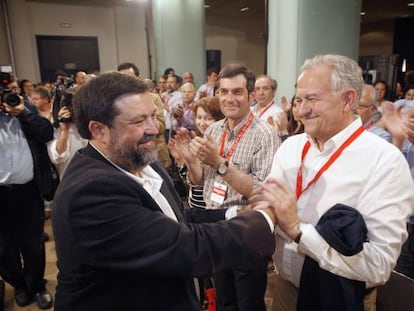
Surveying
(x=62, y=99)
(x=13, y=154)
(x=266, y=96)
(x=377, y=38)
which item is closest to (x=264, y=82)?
(x=266, y=96)

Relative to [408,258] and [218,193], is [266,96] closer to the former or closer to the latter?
[218,193]

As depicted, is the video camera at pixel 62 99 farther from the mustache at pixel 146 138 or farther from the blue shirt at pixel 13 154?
the mustache at pixel 146 138

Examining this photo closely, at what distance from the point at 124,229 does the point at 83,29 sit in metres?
10.3

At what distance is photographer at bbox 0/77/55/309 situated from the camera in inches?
84.7

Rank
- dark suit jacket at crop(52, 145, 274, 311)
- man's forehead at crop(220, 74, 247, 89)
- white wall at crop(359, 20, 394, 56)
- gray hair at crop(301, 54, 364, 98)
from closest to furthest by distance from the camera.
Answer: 1. dark suit jacket at crop(52, 145, 274, 311)
2. gray hair at crop(301, 54, 364, 98)
3. man's forehead at crop(220, 74, 247, 89)
4. white wall at crop(359, 20, 394, 56)

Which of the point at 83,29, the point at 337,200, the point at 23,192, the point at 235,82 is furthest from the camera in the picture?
the point at 83,29

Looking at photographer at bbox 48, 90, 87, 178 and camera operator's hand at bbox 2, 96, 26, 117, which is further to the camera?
photographer at bbox 48, 90, 87, 178

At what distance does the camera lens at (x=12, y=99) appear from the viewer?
2096mm

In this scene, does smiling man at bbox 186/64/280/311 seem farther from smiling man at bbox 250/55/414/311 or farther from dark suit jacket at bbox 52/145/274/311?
dark suit jacket at bbox 52/145/274/311

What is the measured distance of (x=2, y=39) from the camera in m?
8.68

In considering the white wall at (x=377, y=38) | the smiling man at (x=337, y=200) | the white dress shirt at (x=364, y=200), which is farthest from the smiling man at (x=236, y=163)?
the white wall at (x=377, y=38)

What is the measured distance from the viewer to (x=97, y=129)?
1043 millimetres

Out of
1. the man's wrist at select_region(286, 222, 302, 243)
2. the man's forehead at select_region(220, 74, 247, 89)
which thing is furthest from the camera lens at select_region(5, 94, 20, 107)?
the man's wrist at select_region(286, 222, 302, 243)

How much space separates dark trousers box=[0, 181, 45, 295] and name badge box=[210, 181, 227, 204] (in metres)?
1.30
